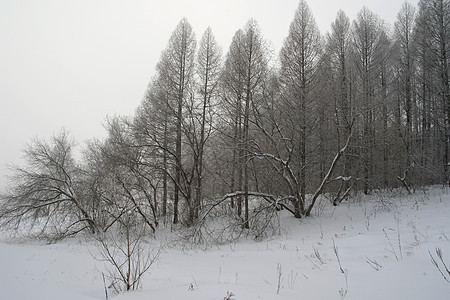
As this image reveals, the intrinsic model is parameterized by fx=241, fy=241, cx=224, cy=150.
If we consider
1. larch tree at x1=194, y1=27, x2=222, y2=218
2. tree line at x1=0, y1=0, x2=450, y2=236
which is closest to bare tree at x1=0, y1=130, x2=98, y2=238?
tree line at x1=0, y1=0, x2=450, y2=236

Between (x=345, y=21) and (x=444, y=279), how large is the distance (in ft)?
59.8

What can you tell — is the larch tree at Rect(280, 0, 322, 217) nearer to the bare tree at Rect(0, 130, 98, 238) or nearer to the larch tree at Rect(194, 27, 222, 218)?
the larch tree at Rect(194, 27, 222, 218)

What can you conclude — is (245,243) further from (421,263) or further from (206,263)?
(421,263)

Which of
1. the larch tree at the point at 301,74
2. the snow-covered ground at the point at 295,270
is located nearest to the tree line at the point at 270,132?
the larch tree at the point at 301,74

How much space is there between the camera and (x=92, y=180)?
54.5ft

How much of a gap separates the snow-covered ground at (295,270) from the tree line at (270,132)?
3.14 m

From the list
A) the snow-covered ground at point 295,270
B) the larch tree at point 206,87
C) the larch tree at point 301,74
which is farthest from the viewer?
the larch tree at point 206,87

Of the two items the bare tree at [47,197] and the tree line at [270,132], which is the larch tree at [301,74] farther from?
the bare tree at [47,197]

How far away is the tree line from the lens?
1272 centimetres

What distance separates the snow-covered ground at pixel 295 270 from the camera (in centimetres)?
389

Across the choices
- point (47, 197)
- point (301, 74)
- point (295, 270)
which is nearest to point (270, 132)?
point (301, 74)

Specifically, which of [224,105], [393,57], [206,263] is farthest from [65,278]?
[393,57]

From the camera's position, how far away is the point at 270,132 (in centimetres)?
1434

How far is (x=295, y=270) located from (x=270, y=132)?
31.8 ft
